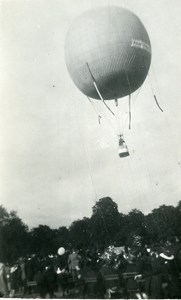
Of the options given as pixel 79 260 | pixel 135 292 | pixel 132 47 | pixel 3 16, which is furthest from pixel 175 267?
pixel 3 16

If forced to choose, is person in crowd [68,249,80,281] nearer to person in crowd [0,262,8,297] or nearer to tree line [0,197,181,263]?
person in crowd [0,262,8,297]

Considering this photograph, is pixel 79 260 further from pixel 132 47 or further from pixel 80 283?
pixel 132 47

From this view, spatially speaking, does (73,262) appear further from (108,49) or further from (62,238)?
(62,238)

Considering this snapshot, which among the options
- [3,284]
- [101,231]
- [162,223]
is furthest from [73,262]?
[101,231]

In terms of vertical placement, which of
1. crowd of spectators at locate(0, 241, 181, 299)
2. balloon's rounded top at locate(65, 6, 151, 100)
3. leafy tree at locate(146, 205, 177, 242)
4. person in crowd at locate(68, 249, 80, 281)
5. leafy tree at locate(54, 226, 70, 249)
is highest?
leafy tree at locate(54, 226, 70, 249)

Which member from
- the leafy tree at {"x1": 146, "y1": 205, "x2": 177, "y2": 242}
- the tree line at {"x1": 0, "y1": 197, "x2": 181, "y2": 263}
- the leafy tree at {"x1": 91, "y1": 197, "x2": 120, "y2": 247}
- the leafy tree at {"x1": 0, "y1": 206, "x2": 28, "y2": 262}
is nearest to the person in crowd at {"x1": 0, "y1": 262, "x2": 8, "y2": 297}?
the leafy tree at {"x1": 0, "y1": 206, "x2": 28, "y2": 262}

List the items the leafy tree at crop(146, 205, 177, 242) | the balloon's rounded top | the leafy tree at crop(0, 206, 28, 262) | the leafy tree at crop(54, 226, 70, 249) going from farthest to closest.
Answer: the leafy tree at crop(54, 226, 70, 249) → the leafy tree at crop(146, 205, 177, 242) → the leafy tree at crop(0, 206, 28, 262) → the balloon's rounded top

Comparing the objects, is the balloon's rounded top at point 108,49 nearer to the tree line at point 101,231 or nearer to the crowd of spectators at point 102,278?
the crowd of spectators at point 102,278
